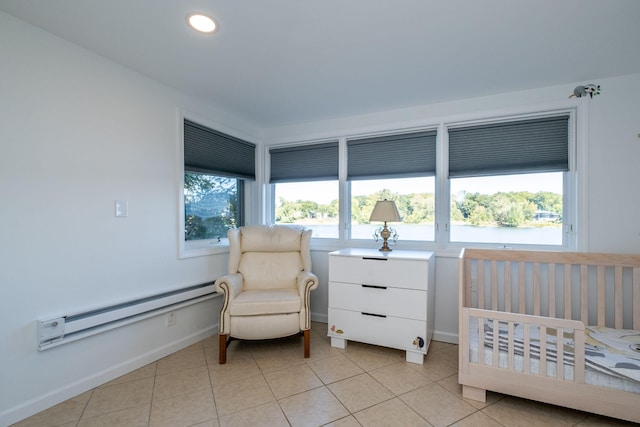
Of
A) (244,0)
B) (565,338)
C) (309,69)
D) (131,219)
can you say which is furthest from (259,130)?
(565,338)

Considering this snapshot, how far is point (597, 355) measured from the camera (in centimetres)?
169

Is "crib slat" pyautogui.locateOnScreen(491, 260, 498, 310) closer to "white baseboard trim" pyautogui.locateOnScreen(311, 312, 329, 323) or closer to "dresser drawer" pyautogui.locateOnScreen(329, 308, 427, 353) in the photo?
"dresser drawer" pyautogui.locateOnScreen(329, 308, 427, 353)

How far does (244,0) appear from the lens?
1.49 m

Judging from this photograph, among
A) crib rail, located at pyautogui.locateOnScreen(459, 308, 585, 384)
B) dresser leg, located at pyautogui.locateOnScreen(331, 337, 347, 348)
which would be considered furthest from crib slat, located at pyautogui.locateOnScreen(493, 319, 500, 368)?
dresser leg, located at pyautogui.locateOnScreen(331, 337, 347, 348)

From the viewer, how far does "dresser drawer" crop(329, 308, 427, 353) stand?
2.33 meters

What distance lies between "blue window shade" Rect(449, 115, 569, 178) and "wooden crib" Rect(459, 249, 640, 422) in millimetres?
759

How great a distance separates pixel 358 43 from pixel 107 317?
8.28 ft

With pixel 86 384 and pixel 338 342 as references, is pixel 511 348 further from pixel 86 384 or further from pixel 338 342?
pixel 86 384

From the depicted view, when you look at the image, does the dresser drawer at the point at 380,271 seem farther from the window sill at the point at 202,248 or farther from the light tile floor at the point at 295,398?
the window sill at the point at 202,248

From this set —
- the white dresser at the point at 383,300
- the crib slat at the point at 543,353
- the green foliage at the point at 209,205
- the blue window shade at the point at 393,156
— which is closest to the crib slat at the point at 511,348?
the crib slat at the point at 543,353

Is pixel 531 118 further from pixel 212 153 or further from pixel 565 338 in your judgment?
pixel 212 153

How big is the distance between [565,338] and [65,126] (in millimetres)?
3585

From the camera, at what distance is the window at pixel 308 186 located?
3.39m

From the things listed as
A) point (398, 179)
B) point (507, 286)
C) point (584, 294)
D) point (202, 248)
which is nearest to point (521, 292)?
point (507, 286)
